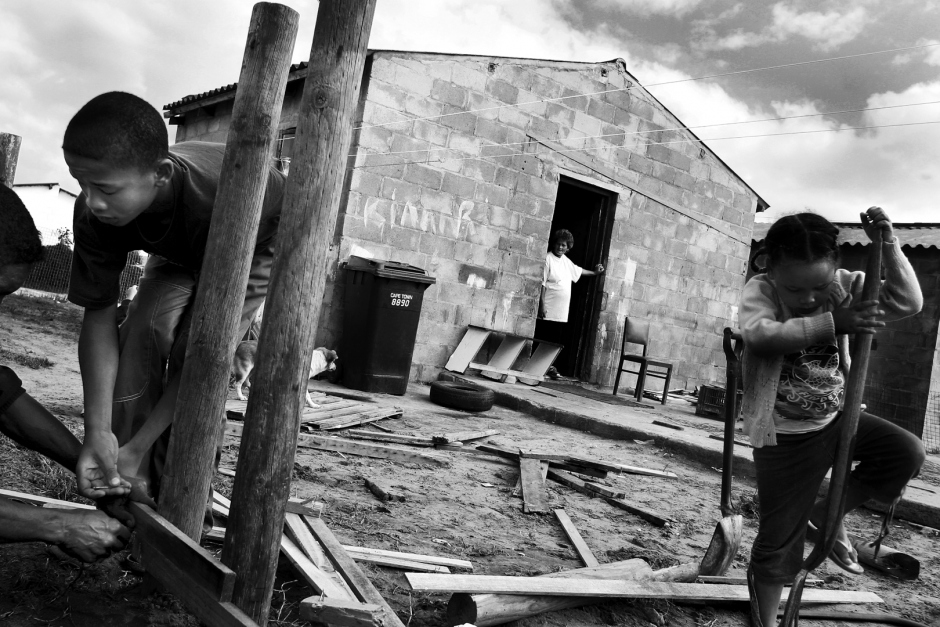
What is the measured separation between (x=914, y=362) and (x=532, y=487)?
31.9ft

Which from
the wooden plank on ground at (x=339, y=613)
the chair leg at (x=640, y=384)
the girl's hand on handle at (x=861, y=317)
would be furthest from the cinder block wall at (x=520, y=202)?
the girl's hand on handle at (x=861, y=317)

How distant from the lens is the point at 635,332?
1148 centimetres

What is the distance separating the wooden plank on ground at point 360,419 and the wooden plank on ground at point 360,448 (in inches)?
20.3

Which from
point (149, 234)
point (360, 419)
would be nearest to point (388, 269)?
point (360, 419)

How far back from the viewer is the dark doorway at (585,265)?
1167 centimetres

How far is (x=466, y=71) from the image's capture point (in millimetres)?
9625

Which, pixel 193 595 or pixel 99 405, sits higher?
pixel 99 405

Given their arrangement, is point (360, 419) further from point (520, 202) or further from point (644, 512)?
point (520, 202)

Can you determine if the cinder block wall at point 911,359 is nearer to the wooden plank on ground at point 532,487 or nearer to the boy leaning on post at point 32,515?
the wooden plank on ground at point 532,487

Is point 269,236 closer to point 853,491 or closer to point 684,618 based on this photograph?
point 684,618

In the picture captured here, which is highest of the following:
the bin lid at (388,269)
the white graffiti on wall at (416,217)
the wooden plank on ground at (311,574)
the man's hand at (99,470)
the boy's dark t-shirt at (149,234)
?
the white graffiti on wall at (416,217)

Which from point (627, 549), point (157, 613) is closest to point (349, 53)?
point (157, 613)

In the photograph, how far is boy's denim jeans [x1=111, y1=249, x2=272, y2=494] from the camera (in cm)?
272

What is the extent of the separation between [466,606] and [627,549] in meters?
1.64
